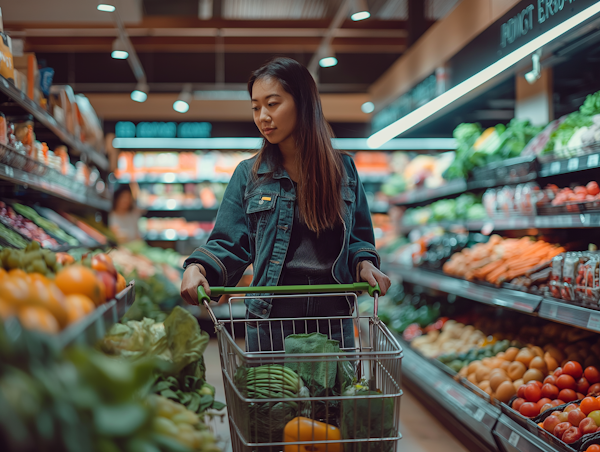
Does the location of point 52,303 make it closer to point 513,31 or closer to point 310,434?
point 310,434

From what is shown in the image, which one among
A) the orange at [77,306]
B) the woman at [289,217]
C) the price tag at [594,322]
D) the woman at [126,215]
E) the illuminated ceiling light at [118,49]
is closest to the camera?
the orange at [77,306]

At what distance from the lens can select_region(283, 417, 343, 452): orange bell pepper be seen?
1.31m

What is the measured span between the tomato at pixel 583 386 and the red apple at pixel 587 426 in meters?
0.44

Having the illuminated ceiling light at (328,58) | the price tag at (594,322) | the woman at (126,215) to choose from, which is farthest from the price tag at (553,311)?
the woman at (126,215)

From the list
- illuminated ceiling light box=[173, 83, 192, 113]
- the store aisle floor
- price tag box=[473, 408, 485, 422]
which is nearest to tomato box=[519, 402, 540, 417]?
price tag box=[473, 408, 485, 422]

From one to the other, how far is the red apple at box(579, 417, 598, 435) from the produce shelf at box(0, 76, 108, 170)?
9.38 ft

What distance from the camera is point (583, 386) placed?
262 centimetres

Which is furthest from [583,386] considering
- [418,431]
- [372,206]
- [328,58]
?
[372,206]

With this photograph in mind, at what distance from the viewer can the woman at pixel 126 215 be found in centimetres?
772

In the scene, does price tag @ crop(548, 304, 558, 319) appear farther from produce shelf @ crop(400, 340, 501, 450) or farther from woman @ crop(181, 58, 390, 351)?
woman @ crop(181, 58, 390, 351)

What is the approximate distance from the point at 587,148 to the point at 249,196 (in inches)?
76.6

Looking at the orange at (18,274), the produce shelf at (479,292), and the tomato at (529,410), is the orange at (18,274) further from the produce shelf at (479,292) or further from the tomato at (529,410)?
the produce shelf at (479,292)

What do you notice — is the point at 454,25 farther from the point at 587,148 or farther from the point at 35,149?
the point at 35,149

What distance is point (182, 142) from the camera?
8.52m
